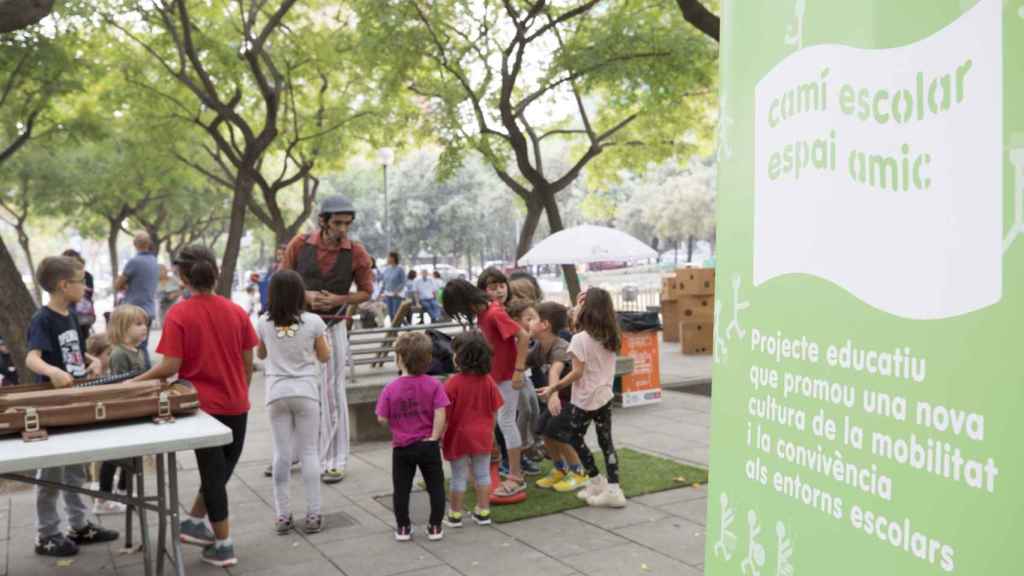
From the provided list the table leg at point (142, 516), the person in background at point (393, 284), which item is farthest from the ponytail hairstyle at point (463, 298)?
the person in background at point (393, 284)

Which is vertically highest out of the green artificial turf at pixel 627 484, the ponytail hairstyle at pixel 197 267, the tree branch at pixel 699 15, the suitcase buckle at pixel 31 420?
the tree branch at pixel 699 15

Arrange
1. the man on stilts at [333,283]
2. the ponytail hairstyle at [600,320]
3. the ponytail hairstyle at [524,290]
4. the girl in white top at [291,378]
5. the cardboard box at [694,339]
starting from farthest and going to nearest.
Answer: the cardboard box at [694,339], the ponytail hairstyle at [524,290], the man on stilts at [333,283], the ponytail hairstyle at [600,320], the girl in white top at [291,378]

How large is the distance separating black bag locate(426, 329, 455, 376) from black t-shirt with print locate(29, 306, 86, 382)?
2.21 meters

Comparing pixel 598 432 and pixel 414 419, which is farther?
pixel 598 432

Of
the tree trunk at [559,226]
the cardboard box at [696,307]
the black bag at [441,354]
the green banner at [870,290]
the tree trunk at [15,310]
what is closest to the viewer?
the green banner at [870,290]

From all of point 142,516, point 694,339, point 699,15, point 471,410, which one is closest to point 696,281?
point 694,339

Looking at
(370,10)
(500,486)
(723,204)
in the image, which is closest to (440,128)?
(370,10)

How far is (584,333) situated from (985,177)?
4.93 meters

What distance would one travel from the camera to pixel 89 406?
13.8ft

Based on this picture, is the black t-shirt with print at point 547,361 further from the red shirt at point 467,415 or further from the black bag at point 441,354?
the red shirt at point 467,415

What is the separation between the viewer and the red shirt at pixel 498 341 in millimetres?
6297

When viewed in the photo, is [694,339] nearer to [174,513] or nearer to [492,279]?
[492,279]

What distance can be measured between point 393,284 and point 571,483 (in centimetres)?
1491

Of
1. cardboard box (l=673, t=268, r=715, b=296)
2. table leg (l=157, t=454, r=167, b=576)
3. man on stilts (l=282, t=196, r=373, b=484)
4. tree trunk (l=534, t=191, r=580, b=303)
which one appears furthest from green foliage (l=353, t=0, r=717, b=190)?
table leg (l=157, t=454, r=167, b=576)
